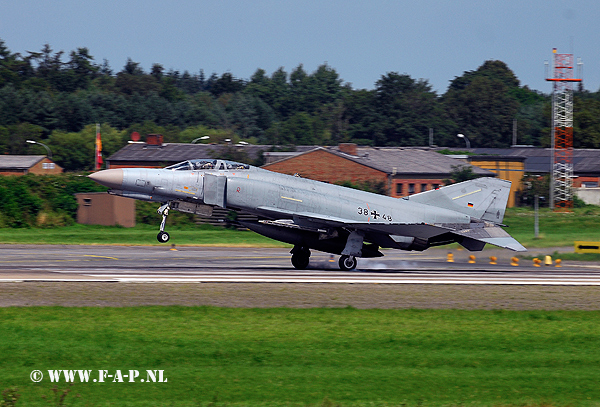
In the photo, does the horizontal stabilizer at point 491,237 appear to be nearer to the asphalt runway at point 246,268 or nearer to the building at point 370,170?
the asphalt runway at point 246,268

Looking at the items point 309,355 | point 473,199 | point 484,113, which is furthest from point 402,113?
point 309,355

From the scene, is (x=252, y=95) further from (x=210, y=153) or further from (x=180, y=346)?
(x=180, y=346)

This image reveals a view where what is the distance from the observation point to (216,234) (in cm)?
4288

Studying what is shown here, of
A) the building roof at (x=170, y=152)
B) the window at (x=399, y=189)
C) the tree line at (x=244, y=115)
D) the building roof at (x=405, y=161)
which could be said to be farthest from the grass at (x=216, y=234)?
the tree line at (x=244, y=115)

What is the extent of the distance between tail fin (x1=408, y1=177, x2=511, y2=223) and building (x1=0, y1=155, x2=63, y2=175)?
4693 cm

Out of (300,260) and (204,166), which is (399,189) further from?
(204,166)

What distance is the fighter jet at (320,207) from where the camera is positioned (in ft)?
74.4

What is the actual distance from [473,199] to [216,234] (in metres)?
20.1

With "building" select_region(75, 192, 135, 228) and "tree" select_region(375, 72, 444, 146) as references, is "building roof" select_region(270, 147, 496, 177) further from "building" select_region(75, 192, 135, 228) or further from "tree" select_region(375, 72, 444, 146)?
"tree" select_region(375, 72, 444, 146)

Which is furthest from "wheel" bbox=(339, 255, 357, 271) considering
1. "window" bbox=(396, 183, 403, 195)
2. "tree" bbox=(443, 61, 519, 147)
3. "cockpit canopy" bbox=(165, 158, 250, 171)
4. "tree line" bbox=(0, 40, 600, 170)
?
"tree" bbox=(443, 61, 519, 147)

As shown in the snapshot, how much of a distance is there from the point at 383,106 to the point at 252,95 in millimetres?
55168

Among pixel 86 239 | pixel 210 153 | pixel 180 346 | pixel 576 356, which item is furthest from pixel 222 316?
pixel 210 153

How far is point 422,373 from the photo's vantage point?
1057 cm

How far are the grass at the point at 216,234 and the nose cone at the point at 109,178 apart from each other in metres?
15.5
